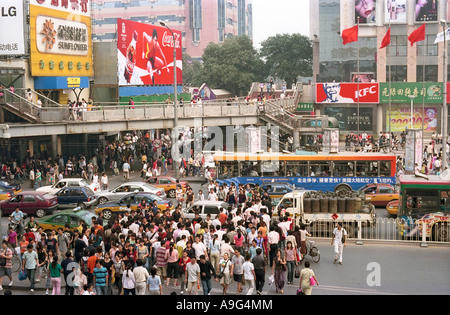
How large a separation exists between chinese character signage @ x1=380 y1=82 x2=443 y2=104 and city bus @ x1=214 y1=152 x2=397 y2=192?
97.3ft

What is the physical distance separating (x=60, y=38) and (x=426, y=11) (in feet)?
112

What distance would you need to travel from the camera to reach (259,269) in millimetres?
16797

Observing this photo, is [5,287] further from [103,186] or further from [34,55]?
[34,55]

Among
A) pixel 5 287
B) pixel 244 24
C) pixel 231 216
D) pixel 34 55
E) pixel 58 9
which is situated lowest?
pixel 5 287

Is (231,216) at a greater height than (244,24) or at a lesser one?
lesser

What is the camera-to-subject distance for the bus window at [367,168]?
3300cm

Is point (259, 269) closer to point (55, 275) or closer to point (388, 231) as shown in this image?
point (55, 275)

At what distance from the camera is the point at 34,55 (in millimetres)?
43375

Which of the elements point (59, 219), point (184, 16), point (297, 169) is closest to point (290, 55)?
point (184, 16)

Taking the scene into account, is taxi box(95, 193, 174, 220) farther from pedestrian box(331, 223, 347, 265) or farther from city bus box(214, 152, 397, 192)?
pedestrian box(331, 223, 347, 265)

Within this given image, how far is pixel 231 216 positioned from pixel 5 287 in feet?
24.2

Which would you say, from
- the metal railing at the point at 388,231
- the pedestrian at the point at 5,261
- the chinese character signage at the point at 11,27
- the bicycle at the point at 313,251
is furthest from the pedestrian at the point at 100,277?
the chinese character signage at the point at 11,27

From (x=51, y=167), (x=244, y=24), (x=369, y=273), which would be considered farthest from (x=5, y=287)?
(x=244, y=24)

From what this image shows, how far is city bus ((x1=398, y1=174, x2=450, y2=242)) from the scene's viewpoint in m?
22.7
